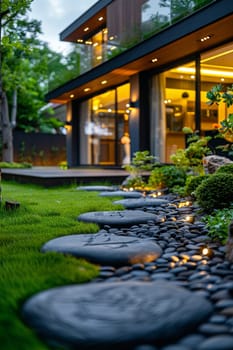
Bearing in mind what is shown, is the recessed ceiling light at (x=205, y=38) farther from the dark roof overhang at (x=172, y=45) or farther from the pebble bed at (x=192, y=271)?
the pebble bed at (x=192, y=271)

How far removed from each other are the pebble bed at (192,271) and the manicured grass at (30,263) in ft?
0.60

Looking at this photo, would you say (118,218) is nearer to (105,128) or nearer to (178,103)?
(178,103)

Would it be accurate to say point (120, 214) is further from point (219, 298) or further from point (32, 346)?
point (32, 346)

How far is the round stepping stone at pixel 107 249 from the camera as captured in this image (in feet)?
8.12

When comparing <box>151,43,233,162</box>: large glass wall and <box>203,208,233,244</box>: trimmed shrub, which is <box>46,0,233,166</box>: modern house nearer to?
<box>151,43,233,162</box>: large glass wall

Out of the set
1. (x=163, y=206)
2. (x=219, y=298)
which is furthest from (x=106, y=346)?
(x=163, y=206)

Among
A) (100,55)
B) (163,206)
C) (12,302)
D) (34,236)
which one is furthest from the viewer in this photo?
(100,55)

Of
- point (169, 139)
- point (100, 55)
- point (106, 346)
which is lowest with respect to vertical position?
point (106, 346)

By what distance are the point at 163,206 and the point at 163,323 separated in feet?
11.4

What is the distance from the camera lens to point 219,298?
1904 mm

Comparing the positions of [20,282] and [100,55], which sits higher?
[100,55]

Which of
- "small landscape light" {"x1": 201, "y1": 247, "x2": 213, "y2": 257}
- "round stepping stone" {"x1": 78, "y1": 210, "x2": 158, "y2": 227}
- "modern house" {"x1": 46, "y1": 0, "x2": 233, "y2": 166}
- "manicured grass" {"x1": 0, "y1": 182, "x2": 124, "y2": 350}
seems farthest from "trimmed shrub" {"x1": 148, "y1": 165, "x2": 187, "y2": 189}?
"small landscape light" {"x1": 201, "y1": 247, "x2": 213, "y2": 257}

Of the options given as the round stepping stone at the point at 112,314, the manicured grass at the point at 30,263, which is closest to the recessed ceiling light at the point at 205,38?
the manicured grass at the point at 30,263

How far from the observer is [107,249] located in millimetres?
2605
